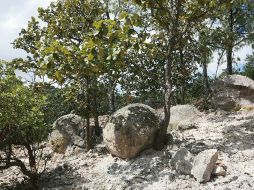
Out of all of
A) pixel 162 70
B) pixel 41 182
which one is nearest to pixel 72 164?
pixel 41 182

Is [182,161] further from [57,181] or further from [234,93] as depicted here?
[234,93]

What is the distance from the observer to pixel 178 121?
55.0 feet

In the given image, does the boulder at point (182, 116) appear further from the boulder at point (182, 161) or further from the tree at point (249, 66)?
the tree at point (249, 66)

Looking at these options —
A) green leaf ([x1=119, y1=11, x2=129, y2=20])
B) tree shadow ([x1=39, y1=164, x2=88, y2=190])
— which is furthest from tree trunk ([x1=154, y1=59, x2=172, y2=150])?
green leaf ([x1=119, y1=11, x2=129, y2=20])

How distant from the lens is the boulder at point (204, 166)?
34.2ft

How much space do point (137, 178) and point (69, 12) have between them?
9.48m

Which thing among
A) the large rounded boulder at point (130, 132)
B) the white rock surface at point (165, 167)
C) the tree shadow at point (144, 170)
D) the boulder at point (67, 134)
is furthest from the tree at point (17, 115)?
the boulder at point (67, 134)

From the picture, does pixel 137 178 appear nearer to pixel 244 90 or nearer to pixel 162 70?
pixel 244 90

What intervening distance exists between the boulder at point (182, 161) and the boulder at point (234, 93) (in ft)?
24.7

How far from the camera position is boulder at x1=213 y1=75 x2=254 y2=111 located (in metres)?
18.4

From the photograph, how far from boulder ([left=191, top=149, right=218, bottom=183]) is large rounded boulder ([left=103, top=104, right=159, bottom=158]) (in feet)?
9.71

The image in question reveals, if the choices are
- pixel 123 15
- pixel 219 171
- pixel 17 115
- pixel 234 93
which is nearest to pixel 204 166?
pixel 219 171

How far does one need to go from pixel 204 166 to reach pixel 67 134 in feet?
30.2

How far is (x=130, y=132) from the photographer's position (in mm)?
13312
